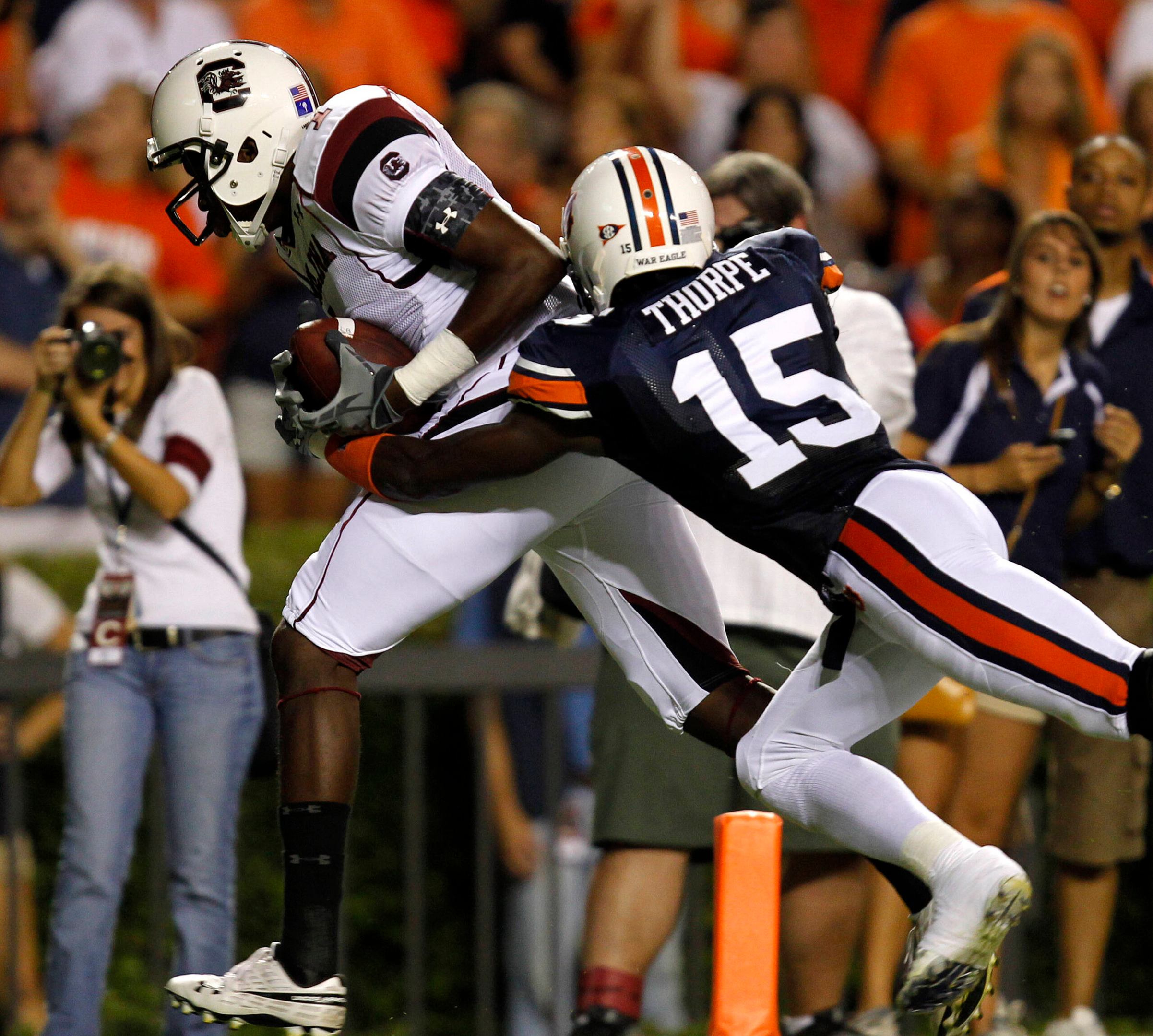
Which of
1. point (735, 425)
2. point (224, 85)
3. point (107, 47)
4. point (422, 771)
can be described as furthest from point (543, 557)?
point (107, 47)

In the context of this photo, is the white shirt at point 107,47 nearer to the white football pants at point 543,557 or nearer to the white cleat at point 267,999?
the white football pants at point 543,557

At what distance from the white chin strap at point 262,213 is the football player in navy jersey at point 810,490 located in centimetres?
58

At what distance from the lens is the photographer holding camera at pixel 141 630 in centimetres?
472

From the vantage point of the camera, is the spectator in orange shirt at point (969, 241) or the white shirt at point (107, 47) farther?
the white shirt at point (107, 47)

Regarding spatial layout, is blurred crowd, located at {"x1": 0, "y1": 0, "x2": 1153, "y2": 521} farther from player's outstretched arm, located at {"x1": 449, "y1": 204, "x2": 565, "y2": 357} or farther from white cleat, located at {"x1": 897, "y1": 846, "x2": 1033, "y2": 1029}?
white cleat, located at {"x1": 897, "y1": 846, "x2": 1033, "y2": 1029}

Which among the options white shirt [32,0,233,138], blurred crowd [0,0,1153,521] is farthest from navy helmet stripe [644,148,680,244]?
white shirt [32,0,233,138]

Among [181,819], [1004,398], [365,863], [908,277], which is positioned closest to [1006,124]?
[908,277]

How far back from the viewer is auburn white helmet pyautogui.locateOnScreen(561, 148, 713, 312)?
355cm

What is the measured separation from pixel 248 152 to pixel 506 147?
4.39 metres

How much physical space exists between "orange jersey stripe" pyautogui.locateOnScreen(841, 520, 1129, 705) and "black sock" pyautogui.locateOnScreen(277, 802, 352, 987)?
1.21 metres

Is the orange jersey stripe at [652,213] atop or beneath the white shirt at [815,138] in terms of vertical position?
beneath

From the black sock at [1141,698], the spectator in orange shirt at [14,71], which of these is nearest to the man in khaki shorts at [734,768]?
the black sock at [1141,698]

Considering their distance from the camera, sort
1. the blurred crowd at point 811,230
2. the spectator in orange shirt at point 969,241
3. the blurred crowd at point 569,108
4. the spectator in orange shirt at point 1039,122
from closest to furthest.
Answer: the blurred crowd at point 811,230
the spectator in orange shirt at point 969,241
the spectator in orange shirt at point 1039,122
the blurred crowd at point 569,108

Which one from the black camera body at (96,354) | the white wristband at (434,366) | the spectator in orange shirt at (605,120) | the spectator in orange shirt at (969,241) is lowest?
the white wristband at (434,366)
